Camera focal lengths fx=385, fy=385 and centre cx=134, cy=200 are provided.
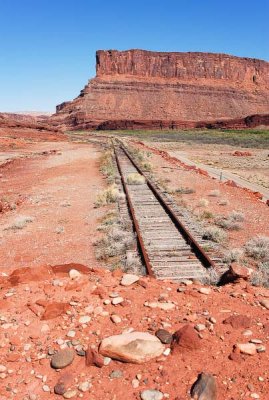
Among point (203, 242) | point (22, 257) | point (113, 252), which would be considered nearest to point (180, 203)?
point (203, 242)

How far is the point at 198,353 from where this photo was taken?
174 inches

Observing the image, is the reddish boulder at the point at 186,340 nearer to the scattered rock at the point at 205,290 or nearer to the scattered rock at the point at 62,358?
the scattered rock at the point at 62,358

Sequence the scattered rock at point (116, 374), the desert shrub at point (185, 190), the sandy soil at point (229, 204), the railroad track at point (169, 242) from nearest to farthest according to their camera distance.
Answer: the scattered rock at point (116, 374) < the railroad track at point (169, 242) < the sandy soil at point (229, 204) < the desert shrub at point (185, 190)

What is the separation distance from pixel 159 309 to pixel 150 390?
1497 mm

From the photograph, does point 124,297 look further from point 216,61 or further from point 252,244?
point 216,61

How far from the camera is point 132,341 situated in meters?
4.54

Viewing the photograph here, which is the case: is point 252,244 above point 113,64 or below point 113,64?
below

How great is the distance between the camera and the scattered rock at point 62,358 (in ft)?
14.3

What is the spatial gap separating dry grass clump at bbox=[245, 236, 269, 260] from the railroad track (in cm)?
96

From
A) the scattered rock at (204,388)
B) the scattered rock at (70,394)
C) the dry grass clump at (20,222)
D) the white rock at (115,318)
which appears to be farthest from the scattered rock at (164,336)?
the dry grass clump at (20,222)

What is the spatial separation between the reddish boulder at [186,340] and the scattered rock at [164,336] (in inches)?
2.4

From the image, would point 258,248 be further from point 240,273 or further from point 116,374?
point 116,374

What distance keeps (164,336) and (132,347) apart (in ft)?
Answer: 1.51

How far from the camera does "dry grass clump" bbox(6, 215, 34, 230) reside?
38.7 ft
